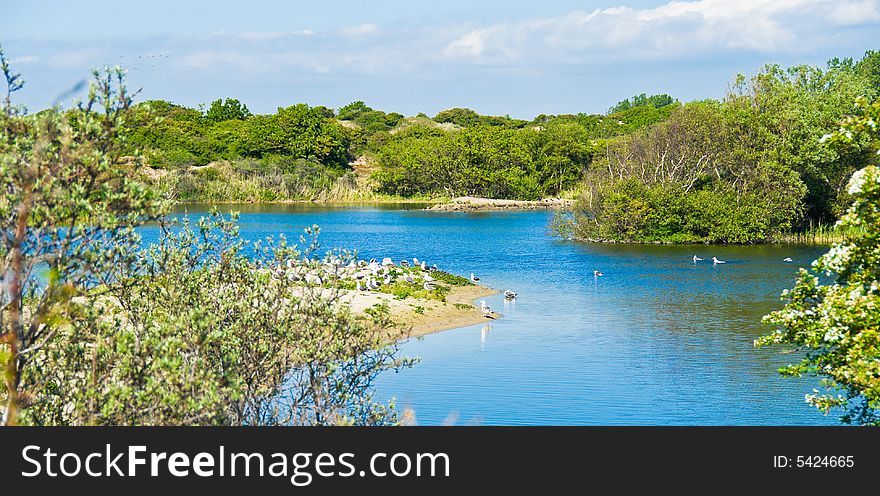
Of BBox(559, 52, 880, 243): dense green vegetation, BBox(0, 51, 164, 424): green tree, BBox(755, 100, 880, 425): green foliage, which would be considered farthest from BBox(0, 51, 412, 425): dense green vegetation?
BBox(559, 52, 880, 243): dense green vegetation

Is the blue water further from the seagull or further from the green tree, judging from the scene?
the green tree

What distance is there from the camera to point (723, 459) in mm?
11586

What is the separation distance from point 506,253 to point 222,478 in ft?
153

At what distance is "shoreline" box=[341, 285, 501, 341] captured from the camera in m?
31.6

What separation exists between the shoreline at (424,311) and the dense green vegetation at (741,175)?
26145mm

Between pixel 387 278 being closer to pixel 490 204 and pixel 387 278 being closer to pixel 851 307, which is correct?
pixel 851 307

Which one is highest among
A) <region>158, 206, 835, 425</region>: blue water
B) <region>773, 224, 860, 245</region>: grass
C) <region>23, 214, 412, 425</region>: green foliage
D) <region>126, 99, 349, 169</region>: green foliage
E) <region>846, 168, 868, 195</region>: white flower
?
<region>126, 99, 349, 169</region>: green foliage

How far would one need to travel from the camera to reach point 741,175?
59906 millimetres

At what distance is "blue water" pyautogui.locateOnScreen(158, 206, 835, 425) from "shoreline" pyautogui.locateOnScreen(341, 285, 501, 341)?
896 millimetres

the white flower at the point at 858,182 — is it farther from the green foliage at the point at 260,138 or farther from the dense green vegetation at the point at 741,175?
the green foliage at the point at 260,138

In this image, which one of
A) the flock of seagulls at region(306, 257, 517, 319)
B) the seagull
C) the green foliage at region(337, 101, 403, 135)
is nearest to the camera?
the seagull

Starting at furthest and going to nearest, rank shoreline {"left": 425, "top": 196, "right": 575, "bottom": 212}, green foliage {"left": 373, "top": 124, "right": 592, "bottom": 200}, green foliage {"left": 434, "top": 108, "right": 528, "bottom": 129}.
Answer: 1. green foliage {"left": 434, "top": 108, "right": 528, "bottom": 129}
2. green foliage {"left": 373, "top": 124, "right": 592, "bottom": 200}
3. shoreline {"left": 425, "top": 196, "right": 575, "bottom": 212}

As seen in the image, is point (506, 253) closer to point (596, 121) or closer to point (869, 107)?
point (869, 107)

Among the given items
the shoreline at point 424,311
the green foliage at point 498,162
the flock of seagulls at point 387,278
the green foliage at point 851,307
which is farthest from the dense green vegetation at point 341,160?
the green foliage at point 851,307
